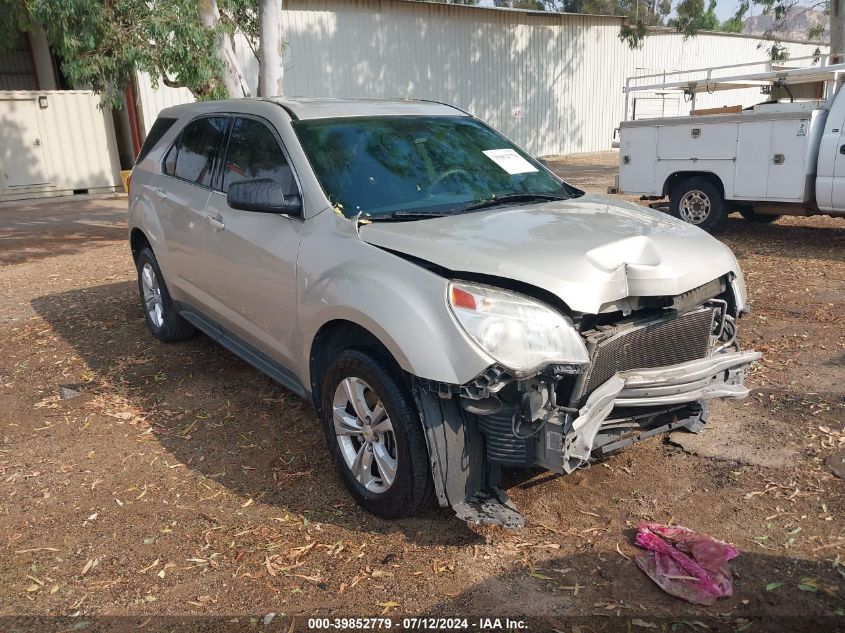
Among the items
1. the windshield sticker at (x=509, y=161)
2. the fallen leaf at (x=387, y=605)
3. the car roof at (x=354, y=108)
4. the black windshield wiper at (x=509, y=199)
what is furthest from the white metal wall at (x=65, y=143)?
the fallen leaf at (x=387, y=605)

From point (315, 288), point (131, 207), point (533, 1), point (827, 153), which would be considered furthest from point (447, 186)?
point (533, 1)

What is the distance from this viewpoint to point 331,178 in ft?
12.3

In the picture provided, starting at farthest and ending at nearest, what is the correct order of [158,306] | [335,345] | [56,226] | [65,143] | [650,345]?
1. [65,143]
2. [56,226]
3. [158,306]
4. [335,345]
5. [650,345]

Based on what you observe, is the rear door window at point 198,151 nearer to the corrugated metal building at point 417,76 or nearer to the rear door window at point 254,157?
the rear door window at point 254,157

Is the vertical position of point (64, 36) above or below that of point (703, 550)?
above

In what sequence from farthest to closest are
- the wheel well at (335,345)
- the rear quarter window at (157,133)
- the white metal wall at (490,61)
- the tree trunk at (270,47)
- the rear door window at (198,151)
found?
the white metal wall at (490,61) < the tree trunk at (270,47) < the rear quarter window at (157,133) < the rear door window at (198,151) < the wheel well at (335,345)

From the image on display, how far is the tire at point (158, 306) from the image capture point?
5699 millimetres

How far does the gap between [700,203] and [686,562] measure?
7.85 m

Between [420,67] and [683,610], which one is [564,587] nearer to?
[683,610]

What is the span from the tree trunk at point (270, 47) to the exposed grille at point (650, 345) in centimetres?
747

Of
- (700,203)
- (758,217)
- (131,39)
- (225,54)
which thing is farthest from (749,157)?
(131,39)

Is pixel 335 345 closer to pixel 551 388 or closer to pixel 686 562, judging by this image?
pixel 551 388

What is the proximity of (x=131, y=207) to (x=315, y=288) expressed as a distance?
3303 mm

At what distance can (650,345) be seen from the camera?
3184mm
